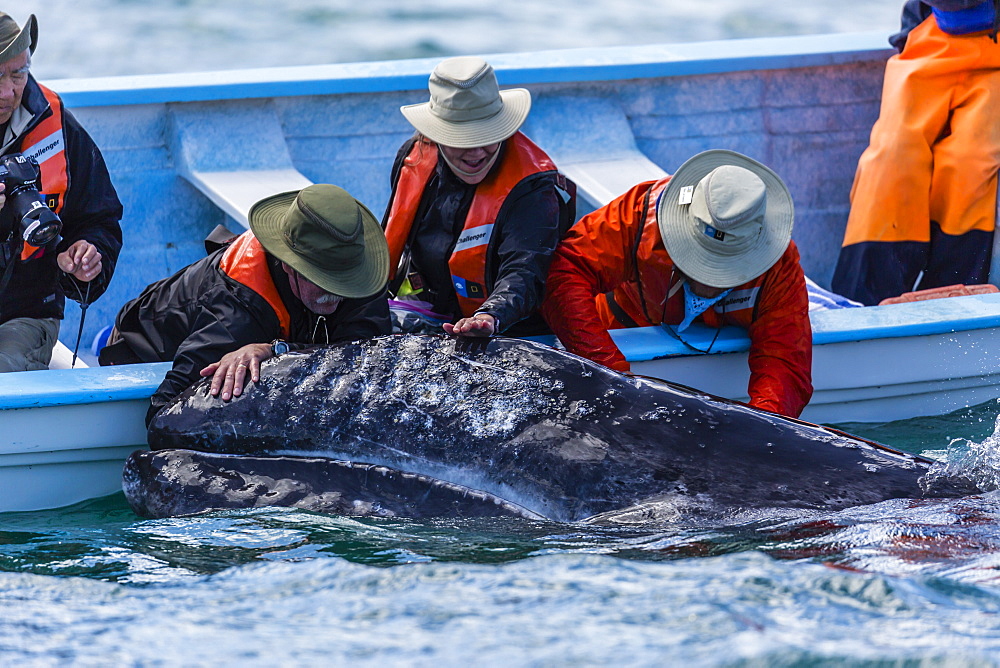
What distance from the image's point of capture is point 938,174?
7.24 m

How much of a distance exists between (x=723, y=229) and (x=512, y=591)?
2.35m

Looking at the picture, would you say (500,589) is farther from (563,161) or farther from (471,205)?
(563,161)

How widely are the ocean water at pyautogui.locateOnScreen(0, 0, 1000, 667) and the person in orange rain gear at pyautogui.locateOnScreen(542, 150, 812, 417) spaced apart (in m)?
1.11

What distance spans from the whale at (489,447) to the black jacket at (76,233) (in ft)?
5.37

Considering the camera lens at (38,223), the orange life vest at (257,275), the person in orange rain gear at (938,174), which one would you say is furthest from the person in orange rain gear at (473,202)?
the person in orange rain gear at (938,174)

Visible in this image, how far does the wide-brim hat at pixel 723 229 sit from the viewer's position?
5.21 m

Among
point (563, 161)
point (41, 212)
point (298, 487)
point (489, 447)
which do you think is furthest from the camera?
point (563, 161)

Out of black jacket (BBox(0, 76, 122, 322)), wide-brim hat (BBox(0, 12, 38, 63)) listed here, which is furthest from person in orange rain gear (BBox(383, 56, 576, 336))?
wide-brim hat (BBox(0, 12, 38, 63))

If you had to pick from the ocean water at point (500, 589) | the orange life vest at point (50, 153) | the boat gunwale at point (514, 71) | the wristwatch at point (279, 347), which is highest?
the boat gunwale at point (514, 71)

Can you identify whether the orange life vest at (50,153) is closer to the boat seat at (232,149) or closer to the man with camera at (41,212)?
the man with camera at (41,212)

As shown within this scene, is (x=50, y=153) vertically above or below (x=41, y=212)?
above

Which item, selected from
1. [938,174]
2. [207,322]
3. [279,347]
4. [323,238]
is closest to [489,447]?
[279,347]

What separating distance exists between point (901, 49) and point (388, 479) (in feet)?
17.7

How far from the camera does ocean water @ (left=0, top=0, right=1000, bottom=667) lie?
300 cm
